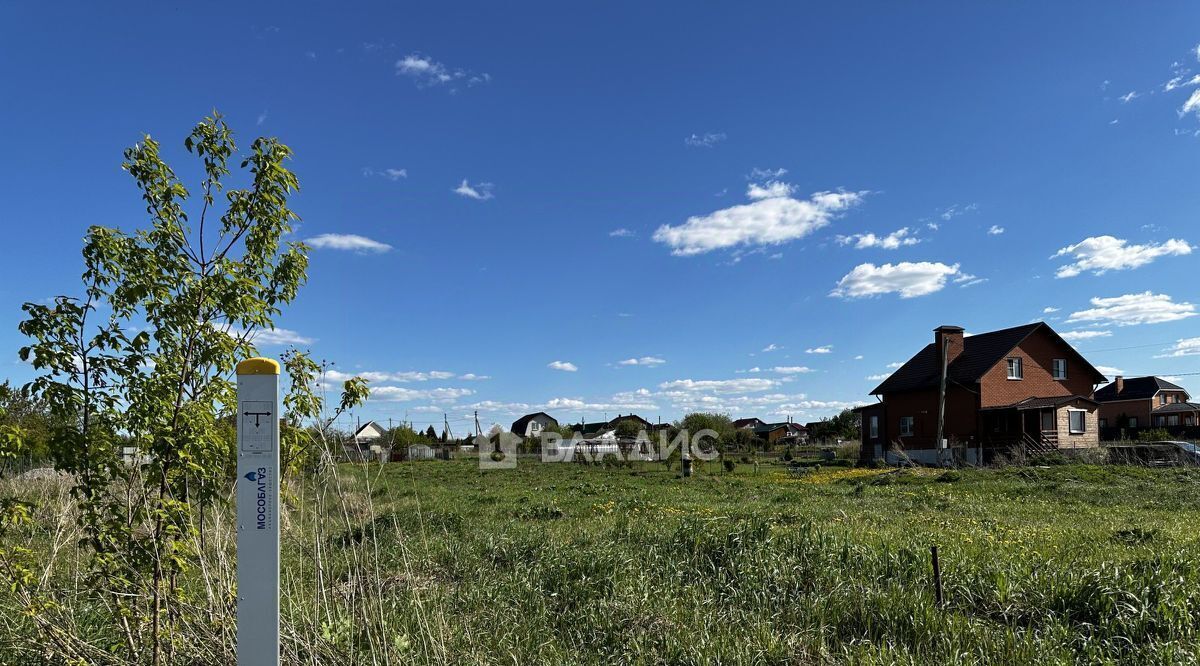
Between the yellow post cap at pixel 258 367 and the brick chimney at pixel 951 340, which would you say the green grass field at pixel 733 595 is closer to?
the yellow post cap at pixel 258 367

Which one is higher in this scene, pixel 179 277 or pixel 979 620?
pixel 179 277

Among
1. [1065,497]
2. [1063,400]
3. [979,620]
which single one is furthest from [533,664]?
[1063,400]

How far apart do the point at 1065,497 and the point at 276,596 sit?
55.1ft

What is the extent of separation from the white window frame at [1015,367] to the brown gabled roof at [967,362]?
2.37 ft

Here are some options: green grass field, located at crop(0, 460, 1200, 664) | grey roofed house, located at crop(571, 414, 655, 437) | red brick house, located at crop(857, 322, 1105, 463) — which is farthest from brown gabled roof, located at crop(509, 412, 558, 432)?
green grass field, located at crop(0, 460, 1200, 664)

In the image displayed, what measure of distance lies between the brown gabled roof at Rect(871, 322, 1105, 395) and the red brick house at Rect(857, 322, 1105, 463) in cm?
5

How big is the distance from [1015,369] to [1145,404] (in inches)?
1664

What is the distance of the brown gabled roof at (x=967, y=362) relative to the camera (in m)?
34.8

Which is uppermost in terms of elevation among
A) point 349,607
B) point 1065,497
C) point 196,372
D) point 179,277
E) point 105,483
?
point 179,277

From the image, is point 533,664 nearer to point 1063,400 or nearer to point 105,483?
point 105,483

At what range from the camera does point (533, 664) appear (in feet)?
14.5

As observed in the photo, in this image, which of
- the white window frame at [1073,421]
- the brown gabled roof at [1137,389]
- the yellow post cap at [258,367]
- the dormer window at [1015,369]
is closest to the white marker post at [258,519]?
the yellow post cap at [258,367]

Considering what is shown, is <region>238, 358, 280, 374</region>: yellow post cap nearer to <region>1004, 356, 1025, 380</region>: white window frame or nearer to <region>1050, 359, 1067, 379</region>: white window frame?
<region>1004, 356, 1025, 380</region>: white window frame

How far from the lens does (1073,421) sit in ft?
108
